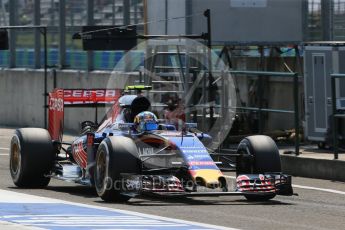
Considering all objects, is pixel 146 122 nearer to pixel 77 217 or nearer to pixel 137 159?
pixel 137 159

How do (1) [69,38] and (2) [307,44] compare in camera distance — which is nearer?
(2) [307,44]

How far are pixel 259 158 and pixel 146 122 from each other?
158 centimetres

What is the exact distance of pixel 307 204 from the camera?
1489 cm

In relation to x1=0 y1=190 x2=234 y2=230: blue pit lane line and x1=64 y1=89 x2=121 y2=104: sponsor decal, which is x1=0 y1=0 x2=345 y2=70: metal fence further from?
x1=0 y1=190 x2=234 y2=230: blue pit lane line

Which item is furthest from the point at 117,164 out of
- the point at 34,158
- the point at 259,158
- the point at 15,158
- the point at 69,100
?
the point at 69,100

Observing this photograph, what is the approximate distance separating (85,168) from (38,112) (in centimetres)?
1917

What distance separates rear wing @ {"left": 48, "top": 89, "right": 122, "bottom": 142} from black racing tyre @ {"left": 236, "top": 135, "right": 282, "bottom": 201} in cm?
270

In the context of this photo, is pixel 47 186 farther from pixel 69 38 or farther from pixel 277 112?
pixel 69 38

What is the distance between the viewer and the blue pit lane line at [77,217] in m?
11.6

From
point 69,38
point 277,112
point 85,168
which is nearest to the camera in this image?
point 85,168

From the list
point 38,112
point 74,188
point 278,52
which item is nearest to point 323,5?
point 278,52

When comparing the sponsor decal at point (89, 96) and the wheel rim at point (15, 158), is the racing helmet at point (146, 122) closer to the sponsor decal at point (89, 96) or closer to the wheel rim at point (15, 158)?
the wheel rim at point (15, 158)

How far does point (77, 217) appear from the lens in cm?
1236

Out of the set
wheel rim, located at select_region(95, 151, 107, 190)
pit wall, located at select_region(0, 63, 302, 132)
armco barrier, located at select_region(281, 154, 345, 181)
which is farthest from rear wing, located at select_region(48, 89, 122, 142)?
pit wall, located at select_region(0, 63, 302, 132)
